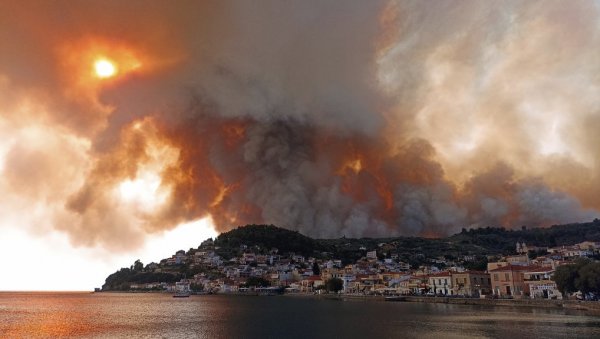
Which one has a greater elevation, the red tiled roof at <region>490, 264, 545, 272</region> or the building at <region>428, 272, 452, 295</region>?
the red tiled roof at <region>490, 264, 545, 272</region>

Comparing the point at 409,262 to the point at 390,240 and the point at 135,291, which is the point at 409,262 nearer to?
the point at 390,240

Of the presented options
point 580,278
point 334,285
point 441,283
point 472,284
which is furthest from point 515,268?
point 334,285

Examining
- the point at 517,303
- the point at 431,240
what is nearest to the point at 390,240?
the point at 431,240

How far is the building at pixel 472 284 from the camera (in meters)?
70.2

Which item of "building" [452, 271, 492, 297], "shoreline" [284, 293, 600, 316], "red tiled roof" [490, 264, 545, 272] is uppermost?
"red tiled roof" [490, 264, 545, 272]

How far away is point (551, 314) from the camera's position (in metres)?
40.2

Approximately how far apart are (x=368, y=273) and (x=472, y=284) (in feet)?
134

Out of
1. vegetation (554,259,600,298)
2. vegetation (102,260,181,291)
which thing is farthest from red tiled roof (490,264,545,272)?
vegetation (102,260,181,291)

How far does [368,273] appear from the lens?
109562 millimetres

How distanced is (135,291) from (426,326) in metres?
142

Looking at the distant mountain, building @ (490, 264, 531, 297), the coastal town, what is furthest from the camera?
the distant mountain

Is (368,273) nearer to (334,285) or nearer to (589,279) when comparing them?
(334,285)

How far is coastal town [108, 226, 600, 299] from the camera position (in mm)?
64562

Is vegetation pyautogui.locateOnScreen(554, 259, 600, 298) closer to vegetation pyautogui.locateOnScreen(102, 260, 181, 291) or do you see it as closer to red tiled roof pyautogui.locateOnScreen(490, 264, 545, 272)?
red tiled roof pyautogui.locateOnScreen(490, 264, 545, 272)
